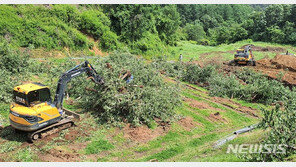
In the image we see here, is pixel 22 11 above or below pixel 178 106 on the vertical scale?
above

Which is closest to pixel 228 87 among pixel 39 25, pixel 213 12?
pixel 39 25

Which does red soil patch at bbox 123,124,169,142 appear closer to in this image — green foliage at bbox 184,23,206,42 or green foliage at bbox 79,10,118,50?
green foliage at bbox 79,10,118,50

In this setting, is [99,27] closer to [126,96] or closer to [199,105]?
[199,105]

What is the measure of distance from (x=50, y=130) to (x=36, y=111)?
1.41 meters

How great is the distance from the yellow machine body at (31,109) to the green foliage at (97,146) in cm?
216

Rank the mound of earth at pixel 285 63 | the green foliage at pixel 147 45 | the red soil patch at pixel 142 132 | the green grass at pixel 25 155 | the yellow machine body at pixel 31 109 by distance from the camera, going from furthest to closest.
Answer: the green foliage at pixel 147 45
the mound of earth at pixel 285 63
the red soil patch at pixel 142 132
the yellow machine body at pixel 31 109
the green grass at pixel 25 155

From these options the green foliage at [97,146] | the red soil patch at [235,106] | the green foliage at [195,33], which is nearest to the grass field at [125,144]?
the green foliage at [97,146]

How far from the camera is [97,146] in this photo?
11.6 meters

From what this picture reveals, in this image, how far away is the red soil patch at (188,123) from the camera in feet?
48.7

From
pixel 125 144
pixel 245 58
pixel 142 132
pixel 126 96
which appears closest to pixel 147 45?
pixel 245 58

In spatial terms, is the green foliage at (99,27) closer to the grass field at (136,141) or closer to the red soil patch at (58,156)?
the grass field at (136,141)

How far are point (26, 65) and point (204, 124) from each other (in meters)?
14.1

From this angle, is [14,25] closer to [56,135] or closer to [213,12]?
[56,135]

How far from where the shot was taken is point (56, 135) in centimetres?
1207
